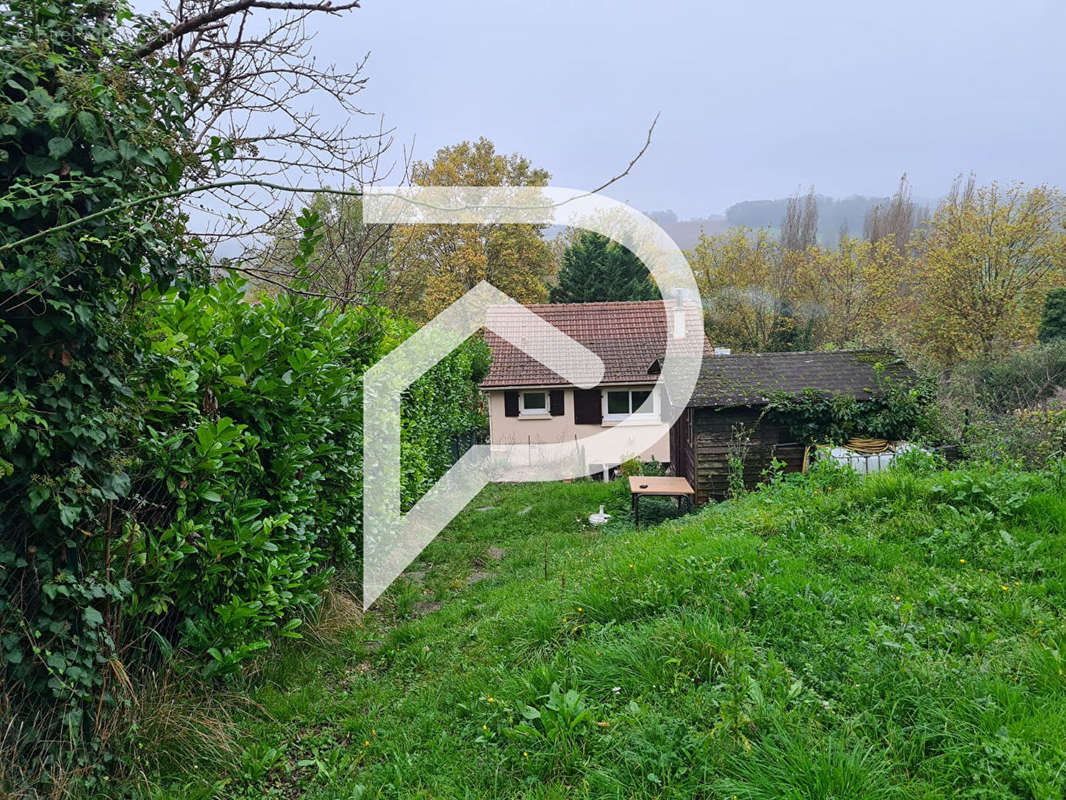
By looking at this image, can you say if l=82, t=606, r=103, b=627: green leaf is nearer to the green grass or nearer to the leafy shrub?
the green grass

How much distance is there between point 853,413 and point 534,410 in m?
8.55

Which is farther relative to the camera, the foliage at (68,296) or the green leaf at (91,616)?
the green leaf at (91,616)

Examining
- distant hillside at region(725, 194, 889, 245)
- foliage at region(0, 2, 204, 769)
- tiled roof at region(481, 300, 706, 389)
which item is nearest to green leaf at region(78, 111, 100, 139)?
foliage at region(0, 2, 204, 769)

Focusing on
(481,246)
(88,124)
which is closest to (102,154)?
(88,124)

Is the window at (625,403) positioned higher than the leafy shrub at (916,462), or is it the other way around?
the leafy shrub at (916,462)

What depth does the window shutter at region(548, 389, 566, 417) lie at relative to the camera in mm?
16578

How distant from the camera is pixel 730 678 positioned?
9.45 feet

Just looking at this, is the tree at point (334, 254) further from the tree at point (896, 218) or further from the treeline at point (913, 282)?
the tree at point (896, 218)

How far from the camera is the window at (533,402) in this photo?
16.7 meters

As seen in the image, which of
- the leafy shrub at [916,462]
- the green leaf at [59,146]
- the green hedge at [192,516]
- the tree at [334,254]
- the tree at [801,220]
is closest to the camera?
the green leaf at [59,146]

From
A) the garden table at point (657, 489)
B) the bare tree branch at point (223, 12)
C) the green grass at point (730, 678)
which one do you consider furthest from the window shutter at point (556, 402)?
the bare tree branch at point (223, 12)

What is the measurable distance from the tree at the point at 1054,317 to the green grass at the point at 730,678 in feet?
54.5

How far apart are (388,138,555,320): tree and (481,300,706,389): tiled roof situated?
4.58 m

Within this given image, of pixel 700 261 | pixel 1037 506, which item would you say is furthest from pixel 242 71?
pixel 700 261
